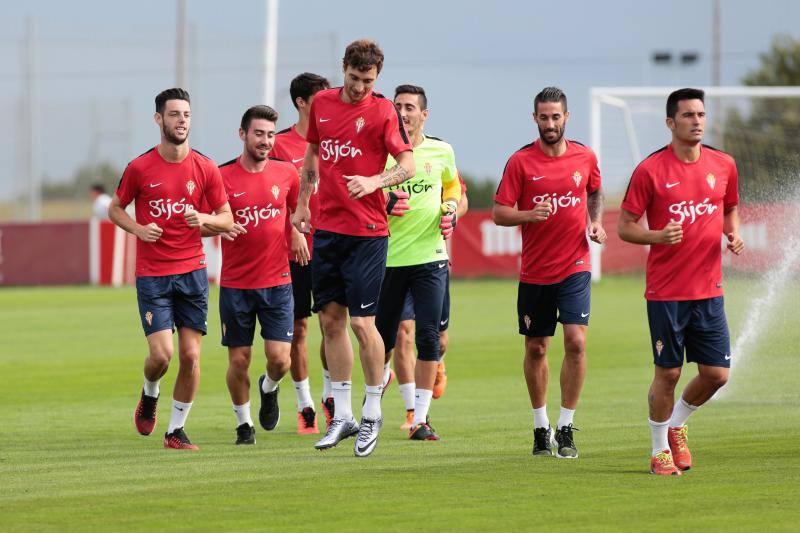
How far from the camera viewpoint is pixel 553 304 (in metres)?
9.88

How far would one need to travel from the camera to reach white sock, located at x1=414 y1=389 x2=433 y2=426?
35.4 ft

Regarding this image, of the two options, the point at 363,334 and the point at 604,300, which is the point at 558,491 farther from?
the point at 604,300

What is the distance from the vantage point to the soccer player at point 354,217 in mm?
9508

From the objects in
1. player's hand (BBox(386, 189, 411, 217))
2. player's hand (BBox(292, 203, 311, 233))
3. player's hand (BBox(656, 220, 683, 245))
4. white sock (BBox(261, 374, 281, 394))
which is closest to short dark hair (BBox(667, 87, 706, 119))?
player's hand (BBox(656, 220, 683, 245))

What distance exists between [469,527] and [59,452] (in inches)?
162

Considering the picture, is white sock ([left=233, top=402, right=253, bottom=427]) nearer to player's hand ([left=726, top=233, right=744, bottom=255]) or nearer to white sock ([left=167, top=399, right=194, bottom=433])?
white sock ([left=167, top=399, right=194, bottom=433])

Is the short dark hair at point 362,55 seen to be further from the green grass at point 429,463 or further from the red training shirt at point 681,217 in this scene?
the green grass at point 429,463

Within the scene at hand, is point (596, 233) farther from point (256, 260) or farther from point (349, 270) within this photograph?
point (256, 260)

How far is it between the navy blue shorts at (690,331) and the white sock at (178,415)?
3503mm

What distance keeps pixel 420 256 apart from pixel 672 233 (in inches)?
117

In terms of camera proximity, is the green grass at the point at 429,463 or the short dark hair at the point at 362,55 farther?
the short dark hair at the point at 362,55

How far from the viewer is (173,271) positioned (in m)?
10.4

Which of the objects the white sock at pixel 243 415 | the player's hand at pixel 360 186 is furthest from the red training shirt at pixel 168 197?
the player's hand at pixel 360 186

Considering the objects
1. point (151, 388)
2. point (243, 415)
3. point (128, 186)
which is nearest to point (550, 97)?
point (128, 186)
